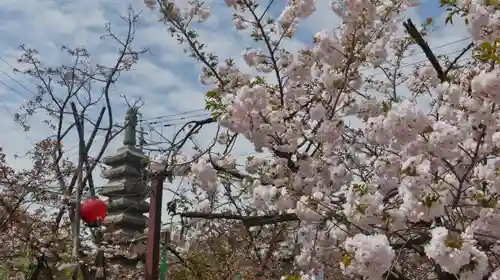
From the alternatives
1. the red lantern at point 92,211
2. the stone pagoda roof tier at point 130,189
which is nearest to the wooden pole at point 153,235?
the stone pagoda roof tier at point 130,189

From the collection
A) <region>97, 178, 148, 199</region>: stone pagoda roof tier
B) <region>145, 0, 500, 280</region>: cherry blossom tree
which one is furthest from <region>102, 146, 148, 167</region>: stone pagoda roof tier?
<region>145, 0, 500, 280</region>: cherry blossom tree

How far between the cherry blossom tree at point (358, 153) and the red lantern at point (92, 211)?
1439 mm

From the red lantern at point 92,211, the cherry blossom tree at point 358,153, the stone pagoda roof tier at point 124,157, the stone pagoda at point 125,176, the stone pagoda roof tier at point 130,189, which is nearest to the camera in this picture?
the cherry blossom tree at point 358,153

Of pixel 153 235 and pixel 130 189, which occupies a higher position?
pixel 130 189

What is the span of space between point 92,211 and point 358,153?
287 centimetres

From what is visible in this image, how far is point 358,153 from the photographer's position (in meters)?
3.94

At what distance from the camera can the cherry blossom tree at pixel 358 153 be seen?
2451mm

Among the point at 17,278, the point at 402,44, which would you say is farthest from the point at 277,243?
the point at 17,278

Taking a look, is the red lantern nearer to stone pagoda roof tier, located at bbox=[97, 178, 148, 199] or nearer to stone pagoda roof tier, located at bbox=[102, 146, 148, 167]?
stone pagoda roof tier, located at bbox=[97, 178, 148, 199]

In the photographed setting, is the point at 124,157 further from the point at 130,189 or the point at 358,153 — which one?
the point at 358,153

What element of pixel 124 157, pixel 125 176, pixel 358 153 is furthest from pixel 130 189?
pixel 124 157

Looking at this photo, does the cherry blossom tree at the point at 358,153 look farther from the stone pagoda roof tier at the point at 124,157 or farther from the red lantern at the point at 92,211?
the stone pagoda roof tier at the point at 124,157

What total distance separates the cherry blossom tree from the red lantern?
4.72 feet

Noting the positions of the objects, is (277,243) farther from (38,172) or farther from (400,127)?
(38,172)
